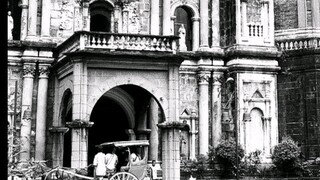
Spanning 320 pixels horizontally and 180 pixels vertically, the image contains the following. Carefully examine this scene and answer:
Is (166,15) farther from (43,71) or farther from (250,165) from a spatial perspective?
(250,165)

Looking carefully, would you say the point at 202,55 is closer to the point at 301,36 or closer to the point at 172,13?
the point at 172,13

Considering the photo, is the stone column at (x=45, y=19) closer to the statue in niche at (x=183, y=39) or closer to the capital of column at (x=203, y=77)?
the statue in niche at (x=183, y=39)

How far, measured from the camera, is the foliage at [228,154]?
22.8m

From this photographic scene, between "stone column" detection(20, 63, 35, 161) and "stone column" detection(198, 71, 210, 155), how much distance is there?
324 inches

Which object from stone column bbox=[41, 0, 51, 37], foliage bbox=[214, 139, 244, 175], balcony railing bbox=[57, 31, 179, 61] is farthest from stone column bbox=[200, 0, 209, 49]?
stone column bbox=[41, 0, 51, 37]

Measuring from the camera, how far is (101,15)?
2533 cm

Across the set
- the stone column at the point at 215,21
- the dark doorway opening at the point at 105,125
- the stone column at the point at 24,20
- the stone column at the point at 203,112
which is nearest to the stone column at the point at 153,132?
the dark doorway opening at the point at 105,125

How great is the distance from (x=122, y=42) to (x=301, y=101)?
1066 cm

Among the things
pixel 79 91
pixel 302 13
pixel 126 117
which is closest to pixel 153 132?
pixel 126 117

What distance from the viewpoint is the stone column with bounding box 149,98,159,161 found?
2241 centimetres

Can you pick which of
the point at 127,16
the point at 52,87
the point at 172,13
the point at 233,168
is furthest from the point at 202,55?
the point at 52,87

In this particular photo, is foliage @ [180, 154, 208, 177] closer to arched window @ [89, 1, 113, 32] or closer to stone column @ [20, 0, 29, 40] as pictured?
arched window @ [89, 1, 113, 32]

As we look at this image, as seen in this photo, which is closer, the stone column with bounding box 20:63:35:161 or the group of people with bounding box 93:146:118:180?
the group of people with bounding box 93:146:118:180

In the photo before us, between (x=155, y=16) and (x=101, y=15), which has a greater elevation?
(x=101, y=15)
